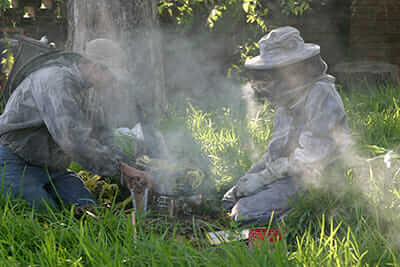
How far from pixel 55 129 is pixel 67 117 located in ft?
0.43

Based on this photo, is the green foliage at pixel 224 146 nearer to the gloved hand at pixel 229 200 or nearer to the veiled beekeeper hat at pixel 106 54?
the gloved hand at pixel 229 200

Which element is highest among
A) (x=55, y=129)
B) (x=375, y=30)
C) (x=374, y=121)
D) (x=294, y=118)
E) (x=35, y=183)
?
(x=55, y=129)

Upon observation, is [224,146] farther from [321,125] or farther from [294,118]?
[321,125]

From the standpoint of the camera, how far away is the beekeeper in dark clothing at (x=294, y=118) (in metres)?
3.28

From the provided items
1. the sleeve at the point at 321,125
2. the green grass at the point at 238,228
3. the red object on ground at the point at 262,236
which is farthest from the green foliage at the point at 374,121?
the red object on ground at the point at 262,236

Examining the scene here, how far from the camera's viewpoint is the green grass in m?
2.51

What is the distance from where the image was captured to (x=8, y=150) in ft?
11.6

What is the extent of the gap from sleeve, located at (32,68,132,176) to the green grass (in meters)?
0.42

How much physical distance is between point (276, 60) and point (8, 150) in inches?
86.9

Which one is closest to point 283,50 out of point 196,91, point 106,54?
point 106,54

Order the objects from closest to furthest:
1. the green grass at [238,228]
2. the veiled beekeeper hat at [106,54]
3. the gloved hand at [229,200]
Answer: the green grass at [238,228] < the veiled beekeeper hat at [106,54] < the gloved hand at [229,200]

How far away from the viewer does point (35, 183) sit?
3.44 meters

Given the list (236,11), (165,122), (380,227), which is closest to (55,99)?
(380,227)

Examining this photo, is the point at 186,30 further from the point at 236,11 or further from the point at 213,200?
the point at 213,200
